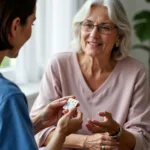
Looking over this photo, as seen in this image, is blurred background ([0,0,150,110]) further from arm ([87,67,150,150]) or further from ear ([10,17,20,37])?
ear ([10,17,20,37])

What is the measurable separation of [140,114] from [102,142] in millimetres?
293

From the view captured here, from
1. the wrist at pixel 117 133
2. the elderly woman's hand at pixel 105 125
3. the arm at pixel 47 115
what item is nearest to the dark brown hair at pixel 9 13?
the arm at pixel 47 115

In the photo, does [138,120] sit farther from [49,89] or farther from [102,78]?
[49,89]

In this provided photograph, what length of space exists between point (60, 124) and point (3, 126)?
40 cm

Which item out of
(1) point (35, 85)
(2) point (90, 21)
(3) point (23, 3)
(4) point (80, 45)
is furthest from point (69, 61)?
(3) point (23, 3)

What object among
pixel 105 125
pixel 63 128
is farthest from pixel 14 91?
pixel 105 125

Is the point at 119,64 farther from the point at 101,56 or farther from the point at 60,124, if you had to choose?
the point at 60,124

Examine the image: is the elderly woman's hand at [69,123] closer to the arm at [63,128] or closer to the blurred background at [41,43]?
the arm at [63,128]

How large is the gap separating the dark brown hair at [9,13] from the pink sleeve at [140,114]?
952 millimetres

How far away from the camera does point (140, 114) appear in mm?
1799

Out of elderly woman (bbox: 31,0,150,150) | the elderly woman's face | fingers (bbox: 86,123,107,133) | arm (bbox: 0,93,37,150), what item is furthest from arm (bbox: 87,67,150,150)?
arm (bbox: 0,93,37,150)

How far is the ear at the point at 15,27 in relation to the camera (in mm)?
982

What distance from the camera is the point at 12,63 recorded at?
233 cm

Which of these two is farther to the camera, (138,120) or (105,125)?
(138,120)
